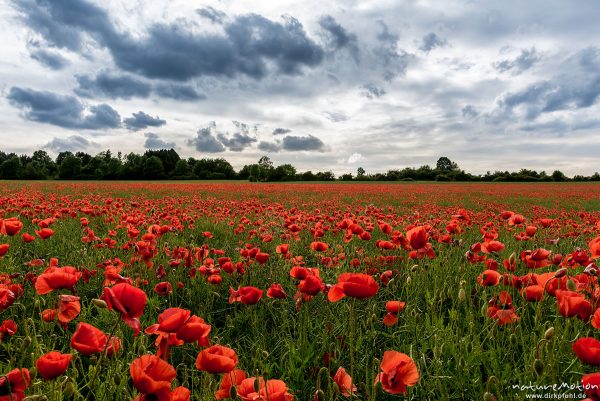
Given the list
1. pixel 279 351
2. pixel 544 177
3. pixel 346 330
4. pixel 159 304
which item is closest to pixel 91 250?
pixel 159 304

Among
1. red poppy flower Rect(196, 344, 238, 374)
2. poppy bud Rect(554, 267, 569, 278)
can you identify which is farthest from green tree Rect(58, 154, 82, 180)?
poppy bud Rect(554, 267, 569, 278)

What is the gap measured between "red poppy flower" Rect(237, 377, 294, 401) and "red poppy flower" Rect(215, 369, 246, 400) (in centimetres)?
4

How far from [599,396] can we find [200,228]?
6.13m

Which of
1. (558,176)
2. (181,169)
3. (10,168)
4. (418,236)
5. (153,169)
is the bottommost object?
(418,236)

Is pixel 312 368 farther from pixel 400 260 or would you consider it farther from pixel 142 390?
pixel 400 260

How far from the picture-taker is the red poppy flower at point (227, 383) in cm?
133

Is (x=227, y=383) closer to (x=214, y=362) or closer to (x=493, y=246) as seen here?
(x=214, y=362)

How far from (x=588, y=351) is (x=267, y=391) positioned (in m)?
1.08

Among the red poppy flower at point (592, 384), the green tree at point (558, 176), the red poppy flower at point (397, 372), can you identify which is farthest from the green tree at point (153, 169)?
the red poppy flower at point (592, 384)

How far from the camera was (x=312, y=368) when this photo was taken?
2125mm

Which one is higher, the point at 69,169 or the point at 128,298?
the point at 69,169

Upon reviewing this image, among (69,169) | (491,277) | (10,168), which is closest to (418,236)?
(491,277)

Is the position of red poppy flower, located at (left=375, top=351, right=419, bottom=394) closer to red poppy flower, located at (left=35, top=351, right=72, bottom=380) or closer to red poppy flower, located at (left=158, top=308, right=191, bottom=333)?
red poppy flower, located at (left=158, top=308, right=191, bottom=333)

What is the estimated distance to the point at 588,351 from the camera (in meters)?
1.31
